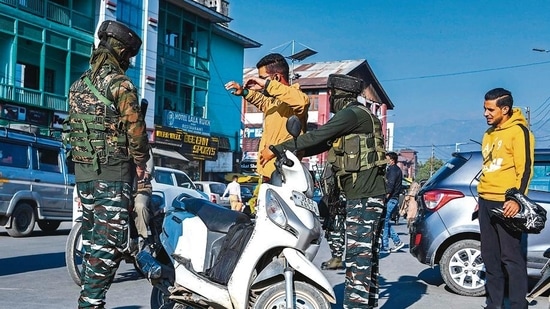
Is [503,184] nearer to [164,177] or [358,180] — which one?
[358,180]

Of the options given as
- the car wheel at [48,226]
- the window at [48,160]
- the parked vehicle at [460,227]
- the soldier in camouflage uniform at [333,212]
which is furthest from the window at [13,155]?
the parked vehicle at [460,227]

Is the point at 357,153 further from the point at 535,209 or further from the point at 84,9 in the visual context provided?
the point at 84,9

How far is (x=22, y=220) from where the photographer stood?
1256cm

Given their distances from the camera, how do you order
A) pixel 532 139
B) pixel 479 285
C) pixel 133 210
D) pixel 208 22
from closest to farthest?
pixel 133 210
pixel 532 139
pixel 479 285
pixel 208 22

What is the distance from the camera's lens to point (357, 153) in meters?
4.63

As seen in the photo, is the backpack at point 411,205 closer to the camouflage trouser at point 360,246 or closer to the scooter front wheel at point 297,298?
the camouflage trouser at point 360,246

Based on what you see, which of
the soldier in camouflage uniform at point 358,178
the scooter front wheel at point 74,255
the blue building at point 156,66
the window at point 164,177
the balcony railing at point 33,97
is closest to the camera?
the soldier in camouflage uniform at point 358,178

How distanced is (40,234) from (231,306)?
10.4 metres

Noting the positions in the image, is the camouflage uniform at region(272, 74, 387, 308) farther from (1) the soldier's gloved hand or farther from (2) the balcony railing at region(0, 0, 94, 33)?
(2) the balcony railing at region(0, 0, 94, 33)

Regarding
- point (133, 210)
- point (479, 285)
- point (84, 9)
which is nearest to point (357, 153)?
point (133, 210)

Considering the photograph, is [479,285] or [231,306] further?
[479,285]

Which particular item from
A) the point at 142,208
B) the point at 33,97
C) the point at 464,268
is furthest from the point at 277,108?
the point at 33,97

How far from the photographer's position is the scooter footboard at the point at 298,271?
411cm

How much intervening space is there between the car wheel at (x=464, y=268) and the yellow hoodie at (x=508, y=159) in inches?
76.3
